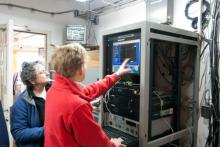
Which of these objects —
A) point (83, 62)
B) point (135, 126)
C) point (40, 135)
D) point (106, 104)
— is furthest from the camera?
point (106, 104)

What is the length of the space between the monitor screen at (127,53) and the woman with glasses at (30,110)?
2.07 feet

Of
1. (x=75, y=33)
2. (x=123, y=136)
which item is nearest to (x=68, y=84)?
(x=123, y=136)

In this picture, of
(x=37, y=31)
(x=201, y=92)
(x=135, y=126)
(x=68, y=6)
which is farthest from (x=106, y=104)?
(x=68, y=6)

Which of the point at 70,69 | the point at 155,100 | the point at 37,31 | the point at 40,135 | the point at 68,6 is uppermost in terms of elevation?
the point at 68,6

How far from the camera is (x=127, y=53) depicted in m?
1.67

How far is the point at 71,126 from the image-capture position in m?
1.03

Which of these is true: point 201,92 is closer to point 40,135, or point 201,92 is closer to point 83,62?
point 83,62

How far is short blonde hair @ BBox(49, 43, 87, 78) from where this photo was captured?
112 cm

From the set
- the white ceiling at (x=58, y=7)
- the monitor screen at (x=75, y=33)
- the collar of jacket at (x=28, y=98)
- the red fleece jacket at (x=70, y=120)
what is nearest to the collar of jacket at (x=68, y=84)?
the red fleece jacket at (x=70, y=120)

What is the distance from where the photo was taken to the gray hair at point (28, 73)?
1602 mm

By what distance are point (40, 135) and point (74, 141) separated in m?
0.52

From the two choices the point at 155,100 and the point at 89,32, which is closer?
the point at 155,100

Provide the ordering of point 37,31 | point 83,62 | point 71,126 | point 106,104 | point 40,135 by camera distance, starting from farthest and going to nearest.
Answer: point 37,31
point 106,104
point 40,135
point 83,62
point 71,126

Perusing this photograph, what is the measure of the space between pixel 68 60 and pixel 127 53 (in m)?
0.68
